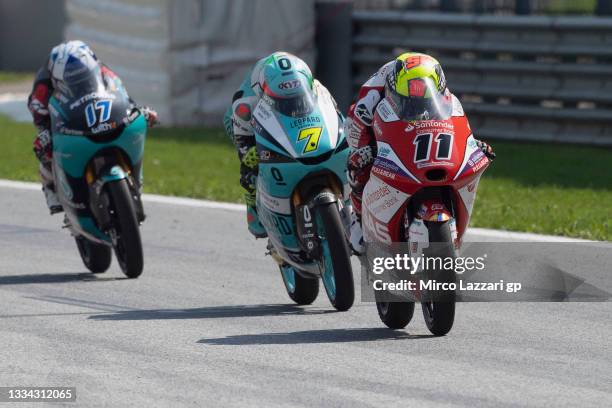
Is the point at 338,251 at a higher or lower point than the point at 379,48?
higher

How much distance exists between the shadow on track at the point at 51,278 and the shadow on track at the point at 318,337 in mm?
2288

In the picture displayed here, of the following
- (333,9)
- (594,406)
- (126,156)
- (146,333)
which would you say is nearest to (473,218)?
(126,156)

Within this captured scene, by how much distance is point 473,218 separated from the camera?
11.3m

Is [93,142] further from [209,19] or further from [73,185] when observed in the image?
[209,19]

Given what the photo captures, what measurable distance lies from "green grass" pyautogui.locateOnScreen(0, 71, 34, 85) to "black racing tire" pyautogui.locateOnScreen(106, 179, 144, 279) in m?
18.4

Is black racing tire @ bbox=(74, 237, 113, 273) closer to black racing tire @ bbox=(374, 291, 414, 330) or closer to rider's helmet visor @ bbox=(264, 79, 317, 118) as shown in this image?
rider's helmet visor @ bbox=(264, 79, 317, 118)

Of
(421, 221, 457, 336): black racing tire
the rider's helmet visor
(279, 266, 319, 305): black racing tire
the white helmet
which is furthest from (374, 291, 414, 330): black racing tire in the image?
the white helmet

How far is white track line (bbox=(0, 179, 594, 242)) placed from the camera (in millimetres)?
10328

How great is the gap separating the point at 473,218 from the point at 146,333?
464 centimetres

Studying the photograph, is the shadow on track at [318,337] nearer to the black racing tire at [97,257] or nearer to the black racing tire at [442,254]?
the black racing tire at [442,254]

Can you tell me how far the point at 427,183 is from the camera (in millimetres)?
6543

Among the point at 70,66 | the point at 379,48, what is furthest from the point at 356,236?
the point at 379,48

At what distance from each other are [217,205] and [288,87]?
183 inches

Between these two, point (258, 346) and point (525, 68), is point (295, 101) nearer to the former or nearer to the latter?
point (258, 346)
